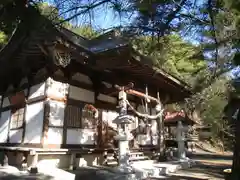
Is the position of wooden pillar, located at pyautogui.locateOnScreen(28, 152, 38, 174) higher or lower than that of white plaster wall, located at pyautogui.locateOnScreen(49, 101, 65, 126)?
→ lower

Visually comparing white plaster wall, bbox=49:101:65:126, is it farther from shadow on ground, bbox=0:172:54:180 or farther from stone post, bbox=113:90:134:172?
stone post, bbox=113:90:134:172

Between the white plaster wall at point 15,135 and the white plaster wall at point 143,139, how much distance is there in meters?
4.53

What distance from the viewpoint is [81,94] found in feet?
25.9

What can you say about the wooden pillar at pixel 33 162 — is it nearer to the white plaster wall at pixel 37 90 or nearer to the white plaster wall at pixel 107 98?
the white plaster wall at pixel 37 90

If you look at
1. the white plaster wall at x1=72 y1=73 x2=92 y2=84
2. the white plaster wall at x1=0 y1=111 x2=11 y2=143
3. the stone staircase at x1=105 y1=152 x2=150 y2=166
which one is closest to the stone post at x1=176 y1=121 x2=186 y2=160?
the stone staircase at x1=105 y1=152 x2=150 y2=166

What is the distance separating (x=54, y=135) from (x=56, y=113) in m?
0.64

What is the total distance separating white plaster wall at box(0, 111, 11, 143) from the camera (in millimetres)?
8825

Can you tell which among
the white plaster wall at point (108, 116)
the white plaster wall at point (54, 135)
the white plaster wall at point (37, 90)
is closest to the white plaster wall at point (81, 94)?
the white plaster wall at point (108, 116)

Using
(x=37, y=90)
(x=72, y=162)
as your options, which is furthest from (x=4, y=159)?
(x=37, y=90)

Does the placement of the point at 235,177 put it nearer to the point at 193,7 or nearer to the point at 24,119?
the point at 193,7

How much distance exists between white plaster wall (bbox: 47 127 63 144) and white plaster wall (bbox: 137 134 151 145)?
3835 mm

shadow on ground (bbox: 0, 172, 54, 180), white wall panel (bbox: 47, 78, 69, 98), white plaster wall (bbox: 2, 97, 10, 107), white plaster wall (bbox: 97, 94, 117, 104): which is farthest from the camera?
white plaster wall (bbox: 2, 97, 10, 107)

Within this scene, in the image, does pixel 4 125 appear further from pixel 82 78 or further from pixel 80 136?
pixel 82 78

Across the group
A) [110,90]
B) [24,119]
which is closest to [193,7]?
[110,90]
